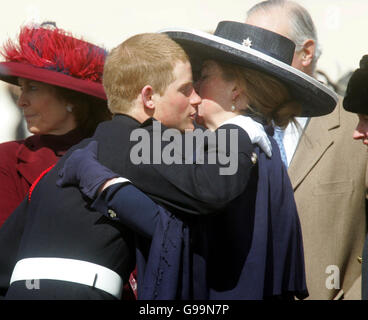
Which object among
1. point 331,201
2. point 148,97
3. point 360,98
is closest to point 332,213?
point 331,201

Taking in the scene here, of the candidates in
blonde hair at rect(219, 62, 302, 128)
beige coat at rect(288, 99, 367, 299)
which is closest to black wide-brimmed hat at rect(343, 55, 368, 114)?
blonde hair at rect(219, 62, 302, 128)

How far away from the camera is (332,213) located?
13.4 ft

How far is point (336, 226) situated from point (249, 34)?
117 cm

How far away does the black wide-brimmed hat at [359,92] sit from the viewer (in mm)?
3539

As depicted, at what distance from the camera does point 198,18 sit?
252 inches

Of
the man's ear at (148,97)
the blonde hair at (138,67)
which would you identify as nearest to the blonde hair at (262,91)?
the blonde hair at (138,67)

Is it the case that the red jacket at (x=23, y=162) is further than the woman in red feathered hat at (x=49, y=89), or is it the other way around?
the woman in red feathered hat at (x=49, y=89)

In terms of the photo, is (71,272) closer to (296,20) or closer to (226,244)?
(226,244)

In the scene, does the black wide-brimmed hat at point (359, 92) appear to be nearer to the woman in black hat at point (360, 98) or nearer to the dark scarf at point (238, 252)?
the woman in black hat at point (360, 98)

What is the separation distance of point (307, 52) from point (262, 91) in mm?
1174

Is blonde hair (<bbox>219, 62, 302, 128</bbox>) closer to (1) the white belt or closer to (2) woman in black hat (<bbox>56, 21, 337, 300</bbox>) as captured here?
(2) woman in black hat (<bbox>56, 21, 337, 300</bbox>)

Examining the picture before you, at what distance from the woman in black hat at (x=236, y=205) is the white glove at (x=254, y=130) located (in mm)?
16

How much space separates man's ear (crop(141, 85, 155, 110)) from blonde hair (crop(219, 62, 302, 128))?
362 mm
